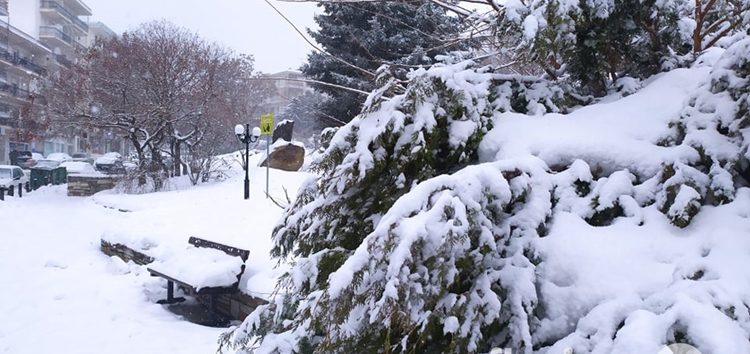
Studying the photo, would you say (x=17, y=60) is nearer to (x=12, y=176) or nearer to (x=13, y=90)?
(x=13, y=90)

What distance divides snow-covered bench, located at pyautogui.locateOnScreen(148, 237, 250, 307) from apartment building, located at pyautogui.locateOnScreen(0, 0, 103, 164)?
24361 mm

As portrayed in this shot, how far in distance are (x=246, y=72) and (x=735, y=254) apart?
25.5 metres

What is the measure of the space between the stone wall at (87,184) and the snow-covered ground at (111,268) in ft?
10.7

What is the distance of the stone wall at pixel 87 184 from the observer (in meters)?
18.7

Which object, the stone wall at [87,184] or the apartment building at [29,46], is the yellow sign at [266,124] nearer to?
the stone wall at [87,184]

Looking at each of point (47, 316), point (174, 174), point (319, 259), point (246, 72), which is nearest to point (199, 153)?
point (174, 174)

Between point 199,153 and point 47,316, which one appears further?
point 199,153

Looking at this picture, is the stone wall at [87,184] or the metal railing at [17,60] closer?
the stone wall at [87,184]

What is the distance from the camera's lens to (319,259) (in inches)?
97.2

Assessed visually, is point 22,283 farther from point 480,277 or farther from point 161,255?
point 480,277

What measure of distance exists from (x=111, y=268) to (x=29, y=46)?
38.6 metres

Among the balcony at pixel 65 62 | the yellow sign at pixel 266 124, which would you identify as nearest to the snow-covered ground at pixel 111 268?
the yellow sign at pixel 266 124

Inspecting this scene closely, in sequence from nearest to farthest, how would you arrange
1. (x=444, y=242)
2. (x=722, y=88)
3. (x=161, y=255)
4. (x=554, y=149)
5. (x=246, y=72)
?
(x=444, y=242) < (x=722, y=88) < (x=554, y=149) < (x=161, y=255) < (x=246, y=72)

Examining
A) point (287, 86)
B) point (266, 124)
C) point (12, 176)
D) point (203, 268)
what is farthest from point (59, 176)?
point (203, 268)
